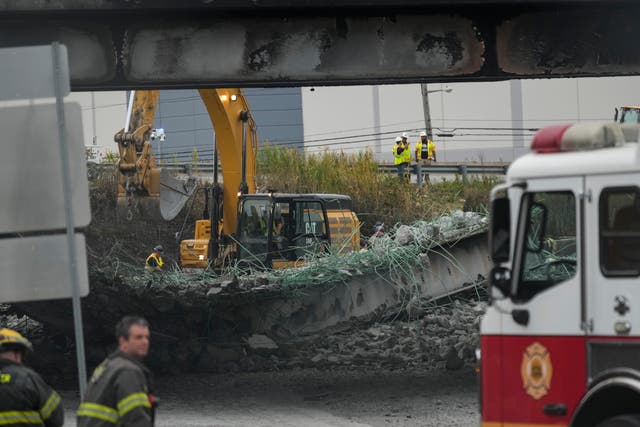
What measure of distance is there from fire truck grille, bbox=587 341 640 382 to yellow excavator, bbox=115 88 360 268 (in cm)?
1241

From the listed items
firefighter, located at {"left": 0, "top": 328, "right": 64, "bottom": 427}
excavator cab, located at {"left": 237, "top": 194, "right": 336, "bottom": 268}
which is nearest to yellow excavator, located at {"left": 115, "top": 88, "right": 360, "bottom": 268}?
excavator cab, located at {"left": 237, "top": 194, "right": 336, "bottom": 268}

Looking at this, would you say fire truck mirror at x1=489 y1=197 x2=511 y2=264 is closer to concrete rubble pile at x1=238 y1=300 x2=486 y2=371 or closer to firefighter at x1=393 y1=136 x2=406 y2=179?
concrete rubble pile at x1=238 y1=300 x2=486 y2=371

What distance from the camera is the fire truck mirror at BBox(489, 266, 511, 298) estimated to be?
835cm

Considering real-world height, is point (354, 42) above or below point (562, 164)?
above

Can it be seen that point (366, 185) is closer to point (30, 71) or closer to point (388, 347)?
point (388, 347)

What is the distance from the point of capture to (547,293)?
8.15 m

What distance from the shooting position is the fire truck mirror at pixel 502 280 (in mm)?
8352

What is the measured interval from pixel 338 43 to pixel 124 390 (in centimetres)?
829

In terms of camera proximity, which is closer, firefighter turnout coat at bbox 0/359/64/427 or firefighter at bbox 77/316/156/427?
firefighter at bbox 77/316/156/427

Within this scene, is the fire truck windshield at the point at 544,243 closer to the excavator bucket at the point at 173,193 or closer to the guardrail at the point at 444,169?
the excavator bucket at the point at 173,193

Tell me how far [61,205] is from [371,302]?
10379 mm

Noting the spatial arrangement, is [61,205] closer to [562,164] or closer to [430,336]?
[562,164]

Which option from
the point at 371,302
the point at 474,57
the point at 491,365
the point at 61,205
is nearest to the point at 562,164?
the point at 491,365

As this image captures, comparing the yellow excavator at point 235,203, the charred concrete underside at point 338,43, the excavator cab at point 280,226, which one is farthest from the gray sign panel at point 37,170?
the excavator cab at point 280,226
